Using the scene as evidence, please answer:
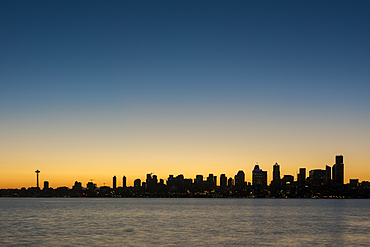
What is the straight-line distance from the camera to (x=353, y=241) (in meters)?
60.6

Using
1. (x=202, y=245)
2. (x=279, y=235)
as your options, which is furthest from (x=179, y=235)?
(x=279, y=235)

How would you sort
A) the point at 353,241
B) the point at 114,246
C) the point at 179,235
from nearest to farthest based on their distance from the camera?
the point at 114,246 → the point at 353,241 → the point at 179,235

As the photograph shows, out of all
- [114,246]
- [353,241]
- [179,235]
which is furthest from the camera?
[179,235]

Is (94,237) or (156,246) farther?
(94,237)

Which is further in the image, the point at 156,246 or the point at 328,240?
the point at 328,240

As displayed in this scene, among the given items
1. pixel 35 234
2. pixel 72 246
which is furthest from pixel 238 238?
pixel 35 234

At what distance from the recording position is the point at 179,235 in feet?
220

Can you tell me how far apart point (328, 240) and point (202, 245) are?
20.8 meters

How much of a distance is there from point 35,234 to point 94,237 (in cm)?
1181

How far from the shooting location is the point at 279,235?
6788 cm

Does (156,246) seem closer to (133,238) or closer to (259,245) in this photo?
(133,238)

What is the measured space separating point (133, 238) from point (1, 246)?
61.8 feet

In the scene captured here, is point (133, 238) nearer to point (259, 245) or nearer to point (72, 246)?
point (72, 246)

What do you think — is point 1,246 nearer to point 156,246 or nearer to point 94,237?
point 94,237
